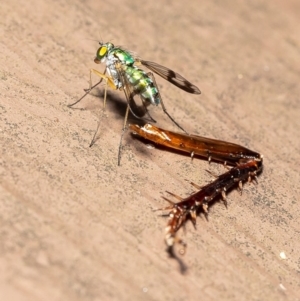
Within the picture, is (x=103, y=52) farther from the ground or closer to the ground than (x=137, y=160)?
farther from the ground

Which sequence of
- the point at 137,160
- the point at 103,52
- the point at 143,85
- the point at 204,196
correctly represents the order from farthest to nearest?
the point at 103,52
the point at 143,85
the point at 137,160
the point at 204,196

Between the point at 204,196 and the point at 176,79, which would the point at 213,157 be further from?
the point at 176,79

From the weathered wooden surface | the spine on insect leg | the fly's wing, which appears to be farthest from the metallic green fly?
the spine on insect leg

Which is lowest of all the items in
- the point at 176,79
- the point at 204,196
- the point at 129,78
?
the point at 204,196

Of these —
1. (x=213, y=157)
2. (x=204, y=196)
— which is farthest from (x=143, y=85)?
(x=204, y=196)

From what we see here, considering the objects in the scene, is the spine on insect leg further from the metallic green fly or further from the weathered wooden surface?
the metallic green fly

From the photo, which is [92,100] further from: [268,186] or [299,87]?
[299,87]

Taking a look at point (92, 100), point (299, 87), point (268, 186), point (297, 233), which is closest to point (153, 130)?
point (92, 100)
